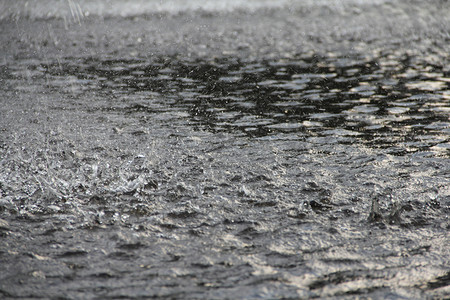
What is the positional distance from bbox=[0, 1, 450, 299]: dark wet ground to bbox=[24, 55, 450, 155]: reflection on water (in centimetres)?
8

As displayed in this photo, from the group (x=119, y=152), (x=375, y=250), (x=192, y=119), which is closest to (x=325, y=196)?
(x=375, y=250)

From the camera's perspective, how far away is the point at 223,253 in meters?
6.77

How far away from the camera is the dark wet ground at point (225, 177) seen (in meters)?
6.30

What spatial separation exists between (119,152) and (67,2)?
1530 inches

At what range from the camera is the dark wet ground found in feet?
20.7

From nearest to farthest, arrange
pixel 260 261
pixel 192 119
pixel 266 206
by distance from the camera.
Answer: pixel 260 261 → pixel 266 206 → pixel 192 119

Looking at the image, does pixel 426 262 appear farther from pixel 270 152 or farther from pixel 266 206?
pixel 270 152

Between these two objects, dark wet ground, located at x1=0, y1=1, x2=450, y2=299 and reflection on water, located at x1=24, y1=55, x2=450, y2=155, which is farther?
reflection on water, located at x1=24, y1=55, x2=450, y2=155

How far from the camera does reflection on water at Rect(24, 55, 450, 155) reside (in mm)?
12586

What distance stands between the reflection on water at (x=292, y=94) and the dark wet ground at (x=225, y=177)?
85 mm

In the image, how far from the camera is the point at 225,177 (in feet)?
31.2

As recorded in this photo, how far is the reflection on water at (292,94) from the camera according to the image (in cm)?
1259

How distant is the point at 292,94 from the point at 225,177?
25.2ft

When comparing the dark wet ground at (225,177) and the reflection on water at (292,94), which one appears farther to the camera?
the reflection on water at (292,94)
